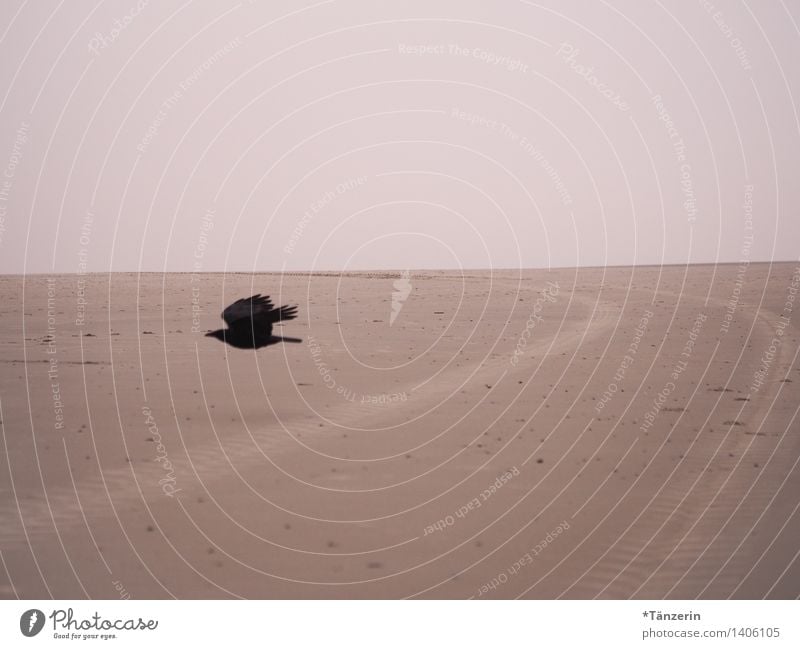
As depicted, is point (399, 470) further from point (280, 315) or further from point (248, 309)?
point (248, 309)

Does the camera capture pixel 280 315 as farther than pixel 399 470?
Yes

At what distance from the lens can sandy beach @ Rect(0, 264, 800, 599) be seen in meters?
7.12

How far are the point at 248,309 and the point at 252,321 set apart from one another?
2.25 feet

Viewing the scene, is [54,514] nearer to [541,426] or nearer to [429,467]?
[429,467]

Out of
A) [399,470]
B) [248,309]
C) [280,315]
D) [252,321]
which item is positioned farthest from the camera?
[252,321]

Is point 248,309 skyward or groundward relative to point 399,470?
skyward

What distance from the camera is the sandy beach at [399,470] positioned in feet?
23.4

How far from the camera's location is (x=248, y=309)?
56.9ft

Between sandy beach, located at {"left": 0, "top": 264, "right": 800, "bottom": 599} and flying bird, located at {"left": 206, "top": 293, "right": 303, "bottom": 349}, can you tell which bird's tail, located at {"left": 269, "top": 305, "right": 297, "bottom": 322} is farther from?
sandy beach, located at {"left": 0, "top": 264, "right": 800, "bottom": 599}

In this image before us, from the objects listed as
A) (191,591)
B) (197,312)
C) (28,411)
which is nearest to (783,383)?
(191,591)

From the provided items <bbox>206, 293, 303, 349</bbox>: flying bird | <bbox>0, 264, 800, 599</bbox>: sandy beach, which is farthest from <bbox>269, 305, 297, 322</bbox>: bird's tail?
<bbox>0, 264, 800, 599</bbox>: sandy beach

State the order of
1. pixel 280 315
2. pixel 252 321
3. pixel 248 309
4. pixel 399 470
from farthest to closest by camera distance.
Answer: pixel 252 321, pixel 248 309, pixel 280 315, pixel 399 470

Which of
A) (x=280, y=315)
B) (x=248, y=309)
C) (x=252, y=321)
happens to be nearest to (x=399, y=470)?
(x=280, y=315)

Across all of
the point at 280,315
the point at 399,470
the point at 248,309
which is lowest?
the point at 399,470
